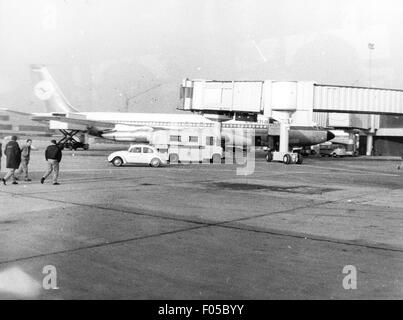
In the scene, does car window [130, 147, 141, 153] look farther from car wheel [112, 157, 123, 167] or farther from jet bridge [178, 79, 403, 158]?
jet bridge [178, 79, 403, 158]

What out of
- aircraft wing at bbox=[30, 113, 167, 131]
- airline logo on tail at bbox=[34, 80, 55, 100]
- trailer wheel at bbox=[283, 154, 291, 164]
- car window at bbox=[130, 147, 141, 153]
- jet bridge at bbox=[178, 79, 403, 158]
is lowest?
trailer wheel at bbox=[283, 154, 291, 164]

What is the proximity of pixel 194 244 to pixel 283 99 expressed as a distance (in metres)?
27.7

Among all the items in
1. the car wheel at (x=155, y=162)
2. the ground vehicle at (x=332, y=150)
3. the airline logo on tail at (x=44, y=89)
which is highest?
the airline logo on tail at (x=44, y=89)

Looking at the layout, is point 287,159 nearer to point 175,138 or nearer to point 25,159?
point 175,138

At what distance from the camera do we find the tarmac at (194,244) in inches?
234

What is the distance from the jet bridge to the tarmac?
773 inches

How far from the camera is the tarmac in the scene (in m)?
5.93

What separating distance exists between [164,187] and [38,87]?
37.3 metres

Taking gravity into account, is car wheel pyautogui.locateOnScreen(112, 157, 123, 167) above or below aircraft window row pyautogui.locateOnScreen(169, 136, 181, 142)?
below

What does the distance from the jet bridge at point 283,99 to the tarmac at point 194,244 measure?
64.4ft

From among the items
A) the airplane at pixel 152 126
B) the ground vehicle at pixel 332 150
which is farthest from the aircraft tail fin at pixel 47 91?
the ground vehicle at pixel 332 150

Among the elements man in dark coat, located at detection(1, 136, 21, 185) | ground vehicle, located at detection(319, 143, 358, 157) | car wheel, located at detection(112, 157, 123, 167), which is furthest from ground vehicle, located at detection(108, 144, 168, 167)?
ground vehicle, located at detection(319, 143, 358, 157)

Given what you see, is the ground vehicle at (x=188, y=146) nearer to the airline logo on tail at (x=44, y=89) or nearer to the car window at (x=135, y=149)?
the car window at (x=135, y=149)
